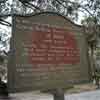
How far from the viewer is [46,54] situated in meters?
2.26

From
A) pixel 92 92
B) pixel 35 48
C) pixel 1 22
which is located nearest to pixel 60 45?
pixel 35 48

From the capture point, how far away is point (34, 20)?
224cm

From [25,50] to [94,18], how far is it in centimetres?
344

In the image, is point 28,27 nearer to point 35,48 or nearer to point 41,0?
point 35,48

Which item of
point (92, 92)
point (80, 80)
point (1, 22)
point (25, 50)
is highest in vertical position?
point (1, 22)

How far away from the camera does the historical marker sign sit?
2068 mm

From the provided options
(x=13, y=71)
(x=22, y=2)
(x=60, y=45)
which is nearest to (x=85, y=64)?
(x=60, y=45)

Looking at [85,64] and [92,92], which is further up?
[85,64]

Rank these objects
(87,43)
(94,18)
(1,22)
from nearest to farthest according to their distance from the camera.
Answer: (87,43) → (94,18) → (1,22)

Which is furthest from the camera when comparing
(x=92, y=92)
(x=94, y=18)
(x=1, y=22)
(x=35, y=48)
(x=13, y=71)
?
(x=1, y=22)

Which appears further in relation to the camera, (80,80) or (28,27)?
(80,80)

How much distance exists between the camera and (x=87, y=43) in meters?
2.75

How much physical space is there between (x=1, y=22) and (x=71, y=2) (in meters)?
Answer: 1.93

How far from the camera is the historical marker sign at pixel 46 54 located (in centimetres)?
207
